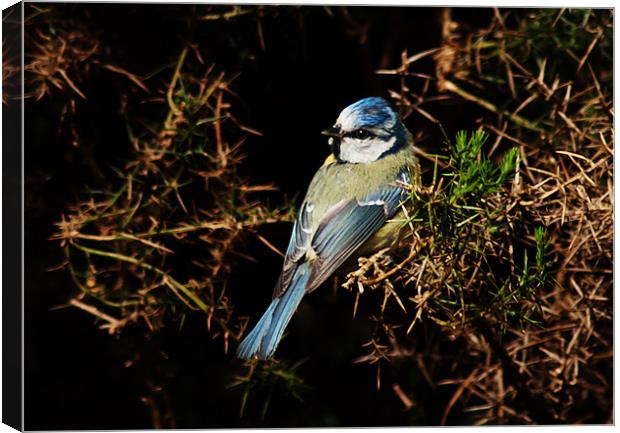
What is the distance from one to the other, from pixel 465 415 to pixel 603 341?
424 millimetres

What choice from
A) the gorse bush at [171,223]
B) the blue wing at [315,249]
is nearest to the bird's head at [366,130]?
the blue wing at [315,249]

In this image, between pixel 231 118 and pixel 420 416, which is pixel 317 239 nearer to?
pixel 231 118

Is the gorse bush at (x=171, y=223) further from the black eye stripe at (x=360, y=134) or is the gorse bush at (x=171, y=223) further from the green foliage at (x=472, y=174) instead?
the green foliage at (x=472, y=174)

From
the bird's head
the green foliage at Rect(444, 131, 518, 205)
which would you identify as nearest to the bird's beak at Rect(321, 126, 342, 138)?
the bird's head

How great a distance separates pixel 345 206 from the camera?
8.08 feet

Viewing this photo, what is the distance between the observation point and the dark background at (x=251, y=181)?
7.56 ft

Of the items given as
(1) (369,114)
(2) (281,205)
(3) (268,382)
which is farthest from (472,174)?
(3) (268,382)

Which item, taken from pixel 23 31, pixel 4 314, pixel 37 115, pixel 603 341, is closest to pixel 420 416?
pixel 603 341

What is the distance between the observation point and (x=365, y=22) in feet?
8.32

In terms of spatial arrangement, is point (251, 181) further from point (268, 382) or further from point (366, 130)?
point (268, 382)

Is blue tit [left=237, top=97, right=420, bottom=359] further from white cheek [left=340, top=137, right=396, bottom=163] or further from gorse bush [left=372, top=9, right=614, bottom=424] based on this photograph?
gorse bush [left=372, top=9, right=614, bottom=424]

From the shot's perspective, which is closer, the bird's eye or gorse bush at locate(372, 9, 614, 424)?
gorse bush at locate(372, 9, 614, 424)

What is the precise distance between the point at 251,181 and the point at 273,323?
400 millimetres

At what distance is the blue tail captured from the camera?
2234 mm
